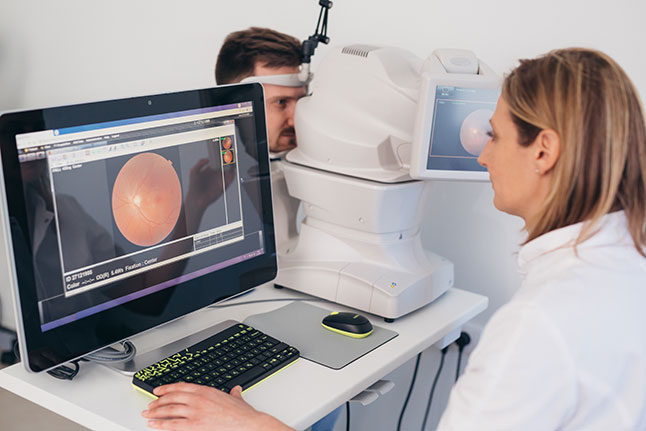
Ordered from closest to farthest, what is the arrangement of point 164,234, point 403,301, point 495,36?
point 164,234
point 403,301
point 495,36

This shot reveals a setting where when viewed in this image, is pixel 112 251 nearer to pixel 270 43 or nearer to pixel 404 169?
pixel 404 169

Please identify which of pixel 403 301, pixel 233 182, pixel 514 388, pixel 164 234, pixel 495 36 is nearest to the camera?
pixel 514 388

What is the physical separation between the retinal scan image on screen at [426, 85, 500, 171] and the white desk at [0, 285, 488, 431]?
33 cm

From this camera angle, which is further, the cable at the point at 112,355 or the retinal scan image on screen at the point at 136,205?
the cable at the point at 112,355

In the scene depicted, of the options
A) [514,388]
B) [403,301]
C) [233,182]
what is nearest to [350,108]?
[233,182]

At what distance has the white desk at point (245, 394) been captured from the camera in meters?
0.97

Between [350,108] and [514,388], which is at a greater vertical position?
[350,108]

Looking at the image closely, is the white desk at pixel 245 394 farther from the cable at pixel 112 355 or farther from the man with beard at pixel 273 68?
the man with beard at pixel 273 68

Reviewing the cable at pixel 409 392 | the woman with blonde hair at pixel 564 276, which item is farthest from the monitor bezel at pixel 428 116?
the cable at pixel 409 392

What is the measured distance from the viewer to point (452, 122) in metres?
1.22

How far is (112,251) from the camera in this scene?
1.01 meters

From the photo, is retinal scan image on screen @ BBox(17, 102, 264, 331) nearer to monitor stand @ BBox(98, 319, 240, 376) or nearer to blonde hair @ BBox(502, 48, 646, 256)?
monitor stand @ BBox(98, 319, 240, 376)

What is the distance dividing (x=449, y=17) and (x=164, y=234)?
0.93 metres

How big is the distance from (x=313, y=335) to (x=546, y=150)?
22.1 inches
